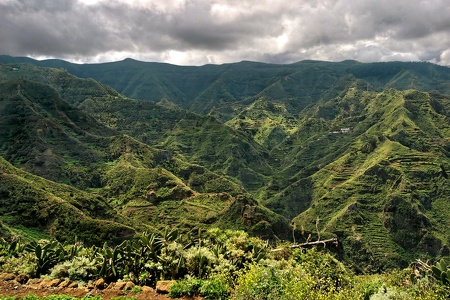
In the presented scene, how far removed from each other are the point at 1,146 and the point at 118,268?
546 ft

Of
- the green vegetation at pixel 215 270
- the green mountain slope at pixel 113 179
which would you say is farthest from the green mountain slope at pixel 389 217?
the green vegetation at pixel 215 270

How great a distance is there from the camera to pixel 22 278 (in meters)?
17.2

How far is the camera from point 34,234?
86.9m

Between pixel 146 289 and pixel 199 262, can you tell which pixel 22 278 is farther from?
pixel 199 262

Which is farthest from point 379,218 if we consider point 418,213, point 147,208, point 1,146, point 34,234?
point 1,146

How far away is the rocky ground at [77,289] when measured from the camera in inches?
600

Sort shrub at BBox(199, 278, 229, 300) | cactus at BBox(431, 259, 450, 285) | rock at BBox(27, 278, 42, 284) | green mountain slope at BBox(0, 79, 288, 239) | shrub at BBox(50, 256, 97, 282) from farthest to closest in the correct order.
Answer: green mountain slope at BBox(0, 79, 288, 239)
shrub at BBox(50, 256, 97, 282)
rock at BBox(27, 278, 42, 284)
cactus at BBox(431, 259, 450, 285)
shrub at BBox(199, 278, 229, 300)

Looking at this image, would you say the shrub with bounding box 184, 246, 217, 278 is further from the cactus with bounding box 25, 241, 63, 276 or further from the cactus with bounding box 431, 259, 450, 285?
the cactus with bounding box 431, 259, 450, 285

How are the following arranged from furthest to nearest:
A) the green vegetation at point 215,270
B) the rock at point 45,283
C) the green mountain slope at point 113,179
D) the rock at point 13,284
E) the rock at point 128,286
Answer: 1. the green mountain slope at point 113,179
2. the rock at point 13,284
3. the rock at point 45,283
4. the rock at point 128,286
5. the green vegetation at point 215,270

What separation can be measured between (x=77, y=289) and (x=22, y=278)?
3514 millimetres

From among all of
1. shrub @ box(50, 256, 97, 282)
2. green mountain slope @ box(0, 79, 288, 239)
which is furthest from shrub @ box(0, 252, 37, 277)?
green mountain slope @ box(0, 79, 288, 239)

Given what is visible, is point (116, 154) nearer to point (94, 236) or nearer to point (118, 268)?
point (94, 236)

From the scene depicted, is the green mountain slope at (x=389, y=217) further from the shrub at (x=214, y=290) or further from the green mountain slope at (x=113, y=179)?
the shrub at (x=214, y=290)

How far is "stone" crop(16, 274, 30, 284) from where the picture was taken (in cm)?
1709
